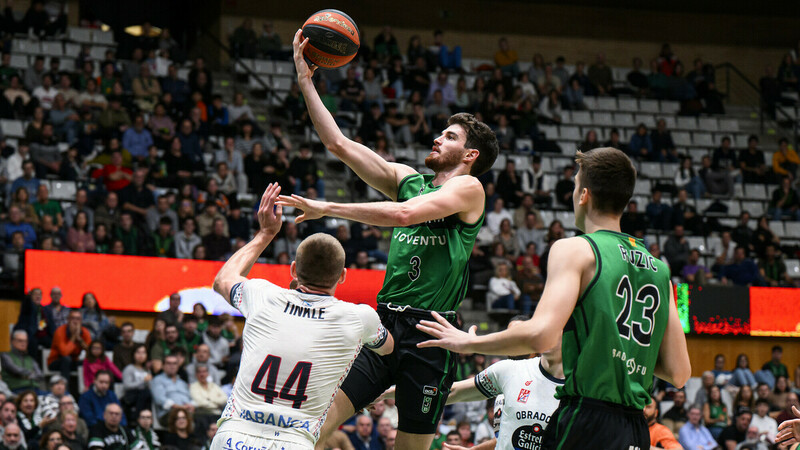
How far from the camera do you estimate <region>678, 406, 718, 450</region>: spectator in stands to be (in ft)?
49.2

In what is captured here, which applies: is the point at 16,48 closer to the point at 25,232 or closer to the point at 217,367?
the point at 25,232

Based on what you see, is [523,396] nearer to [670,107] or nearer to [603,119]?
[603,119]

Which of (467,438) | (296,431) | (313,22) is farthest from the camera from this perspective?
(467,438)

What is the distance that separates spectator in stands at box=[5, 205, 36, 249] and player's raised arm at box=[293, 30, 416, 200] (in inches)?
414

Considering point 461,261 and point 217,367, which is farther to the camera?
point 217,367

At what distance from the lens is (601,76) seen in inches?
965

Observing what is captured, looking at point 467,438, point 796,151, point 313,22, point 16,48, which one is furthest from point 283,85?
point 313,22

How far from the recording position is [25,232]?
15453mm

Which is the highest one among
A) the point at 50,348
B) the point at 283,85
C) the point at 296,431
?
the point at 283,85

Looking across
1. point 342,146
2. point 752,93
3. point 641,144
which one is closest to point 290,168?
point 641,144

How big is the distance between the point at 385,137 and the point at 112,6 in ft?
30.3

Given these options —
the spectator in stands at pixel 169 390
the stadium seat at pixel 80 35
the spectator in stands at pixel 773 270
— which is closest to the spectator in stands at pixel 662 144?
the spectator in stands at pixel 773 270

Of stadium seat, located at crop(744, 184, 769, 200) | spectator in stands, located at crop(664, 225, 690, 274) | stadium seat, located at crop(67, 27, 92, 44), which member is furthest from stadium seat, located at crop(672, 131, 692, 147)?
stadium seat, located at crop(67, 27, 92, 44)

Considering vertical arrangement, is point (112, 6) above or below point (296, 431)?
above
